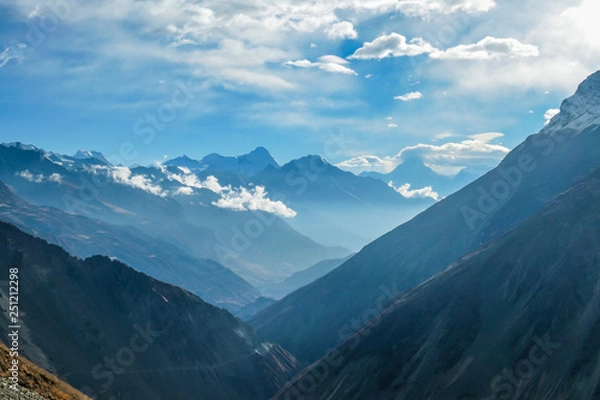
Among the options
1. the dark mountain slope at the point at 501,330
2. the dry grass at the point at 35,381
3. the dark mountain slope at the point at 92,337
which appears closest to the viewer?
the dry grass at the point at 35,381

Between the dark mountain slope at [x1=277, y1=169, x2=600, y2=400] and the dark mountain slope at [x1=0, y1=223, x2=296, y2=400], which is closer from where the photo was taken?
the dark mountain slope at [x1=277, y1=169, x2=600, y2=400]

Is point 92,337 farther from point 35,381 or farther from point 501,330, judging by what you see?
point 501,330

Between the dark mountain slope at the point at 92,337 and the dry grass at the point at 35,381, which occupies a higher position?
the dark mountain slope at the point at 92,337

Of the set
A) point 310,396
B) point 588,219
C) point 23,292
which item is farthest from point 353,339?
point 23,292

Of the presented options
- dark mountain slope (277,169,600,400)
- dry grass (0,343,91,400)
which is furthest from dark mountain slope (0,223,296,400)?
dry grass (0,343,91,400)

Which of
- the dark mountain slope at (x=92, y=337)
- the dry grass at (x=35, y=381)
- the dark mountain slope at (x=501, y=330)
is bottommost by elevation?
the dark mountain slope at (x=501, y=330)

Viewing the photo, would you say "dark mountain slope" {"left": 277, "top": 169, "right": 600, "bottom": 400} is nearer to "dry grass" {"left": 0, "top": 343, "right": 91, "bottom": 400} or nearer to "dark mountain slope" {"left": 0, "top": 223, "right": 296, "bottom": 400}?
"dark mountain slope" {"left": 0, "top": 223, "right": 296, "bottom": 400}

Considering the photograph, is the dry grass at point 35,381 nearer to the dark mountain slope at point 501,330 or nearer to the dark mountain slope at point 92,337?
the dark mountain slope at point 92,337

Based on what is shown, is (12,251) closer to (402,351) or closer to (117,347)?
(117,347)

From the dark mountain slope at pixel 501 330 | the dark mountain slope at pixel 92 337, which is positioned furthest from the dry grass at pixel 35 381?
the dark mountain slope at pixel 501 330

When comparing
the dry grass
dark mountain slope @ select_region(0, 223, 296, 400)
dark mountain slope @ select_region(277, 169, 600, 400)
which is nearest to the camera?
the dry grass
